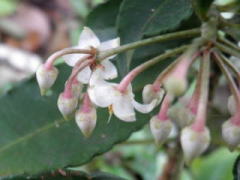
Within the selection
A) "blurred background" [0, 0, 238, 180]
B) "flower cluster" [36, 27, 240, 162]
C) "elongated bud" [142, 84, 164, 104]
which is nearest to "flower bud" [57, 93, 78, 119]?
"flower cluster" [36, 27, 240, 162]

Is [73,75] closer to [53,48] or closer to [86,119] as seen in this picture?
[86,119]

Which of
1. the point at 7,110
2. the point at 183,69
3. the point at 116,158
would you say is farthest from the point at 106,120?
the point at 116,158

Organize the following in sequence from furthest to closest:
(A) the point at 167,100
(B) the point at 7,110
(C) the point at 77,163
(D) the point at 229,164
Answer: (D) the point at 229,164
(B) the point at 7,110
(C) the point at 77,163
(A) the point at 167,100

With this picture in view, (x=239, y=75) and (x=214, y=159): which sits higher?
(x=214, y=159)

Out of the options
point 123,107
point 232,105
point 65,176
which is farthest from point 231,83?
point 65,176

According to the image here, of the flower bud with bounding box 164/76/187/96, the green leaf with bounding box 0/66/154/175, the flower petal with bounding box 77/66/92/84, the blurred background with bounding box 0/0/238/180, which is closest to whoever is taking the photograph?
the flower bud with bounding box 164/76/187/96

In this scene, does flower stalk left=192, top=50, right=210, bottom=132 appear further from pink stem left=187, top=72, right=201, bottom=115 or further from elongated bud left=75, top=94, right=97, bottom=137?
elongated bud left=75, top=94, right=97, bottom=137

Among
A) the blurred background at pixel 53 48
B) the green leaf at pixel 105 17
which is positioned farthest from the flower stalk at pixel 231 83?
the blurred background at pixel 53 48

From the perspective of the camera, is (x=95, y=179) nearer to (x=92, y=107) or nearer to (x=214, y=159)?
(x=92, y=107)
